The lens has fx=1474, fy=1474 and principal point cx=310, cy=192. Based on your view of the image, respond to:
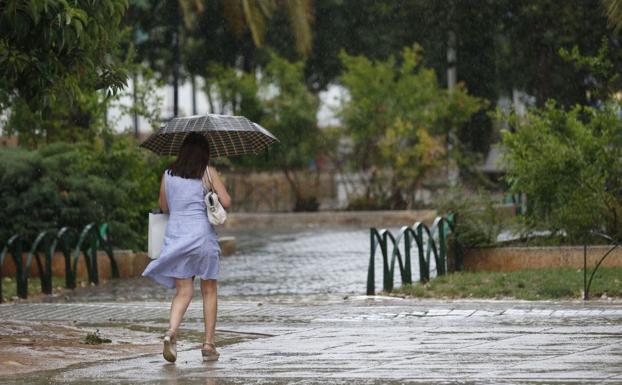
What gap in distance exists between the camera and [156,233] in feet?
35.5

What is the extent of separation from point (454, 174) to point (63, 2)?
2460cm

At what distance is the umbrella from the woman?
1.86 ft

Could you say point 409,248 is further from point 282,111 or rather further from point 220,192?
point 282,111

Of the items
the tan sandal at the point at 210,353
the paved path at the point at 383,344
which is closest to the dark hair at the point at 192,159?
the tan sandal at the point at 210,353

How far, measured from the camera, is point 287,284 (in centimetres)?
1905

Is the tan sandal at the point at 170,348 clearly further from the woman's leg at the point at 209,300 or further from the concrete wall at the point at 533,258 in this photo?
the concrete wall at the point at 533,258

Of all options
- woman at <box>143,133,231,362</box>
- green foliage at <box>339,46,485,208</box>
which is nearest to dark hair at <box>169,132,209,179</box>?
woman at <box>143,133,231,362</box>

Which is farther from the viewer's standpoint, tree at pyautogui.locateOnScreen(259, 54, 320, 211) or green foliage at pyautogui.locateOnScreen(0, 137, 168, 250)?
tree at pyautogui.locateOnScreen(259, 54, 320, 211)

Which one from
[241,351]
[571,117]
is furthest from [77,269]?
[241,351]

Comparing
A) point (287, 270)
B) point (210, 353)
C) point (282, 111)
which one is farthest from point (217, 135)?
point (282, 111)

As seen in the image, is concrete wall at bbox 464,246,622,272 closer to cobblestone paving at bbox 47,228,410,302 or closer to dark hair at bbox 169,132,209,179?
cobblestone paving at bbox 47,228,410,302

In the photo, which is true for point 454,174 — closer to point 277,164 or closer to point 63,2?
point 277,164

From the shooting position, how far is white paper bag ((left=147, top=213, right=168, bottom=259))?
425 inches

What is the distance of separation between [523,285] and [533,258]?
1.83 metres
